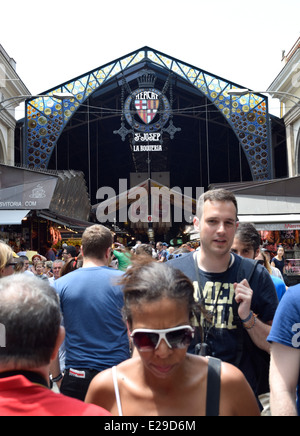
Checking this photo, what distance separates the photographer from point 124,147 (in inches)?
1415

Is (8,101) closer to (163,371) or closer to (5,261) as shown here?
(5,261)

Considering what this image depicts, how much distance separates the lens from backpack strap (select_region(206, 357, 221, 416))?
1.70 meters

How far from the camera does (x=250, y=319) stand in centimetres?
252

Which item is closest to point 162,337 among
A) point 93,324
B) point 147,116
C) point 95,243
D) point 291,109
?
point 93,324

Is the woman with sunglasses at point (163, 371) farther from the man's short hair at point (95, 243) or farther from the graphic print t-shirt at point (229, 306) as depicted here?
the man's short hair at point (95, 243)

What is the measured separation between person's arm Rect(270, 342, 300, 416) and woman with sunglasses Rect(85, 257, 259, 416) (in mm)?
287

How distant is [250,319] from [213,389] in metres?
0.85

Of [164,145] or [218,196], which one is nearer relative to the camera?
[218,196]

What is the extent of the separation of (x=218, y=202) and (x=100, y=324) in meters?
1.32

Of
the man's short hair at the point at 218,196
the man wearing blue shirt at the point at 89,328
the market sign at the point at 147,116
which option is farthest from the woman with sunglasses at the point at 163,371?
the market sign at the point at 147,116

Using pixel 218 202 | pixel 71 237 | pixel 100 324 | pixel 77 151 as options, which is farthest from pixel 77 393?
pixel 77 151

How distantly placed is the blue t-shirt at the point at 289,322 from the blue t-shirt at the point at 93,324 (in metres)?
1.57

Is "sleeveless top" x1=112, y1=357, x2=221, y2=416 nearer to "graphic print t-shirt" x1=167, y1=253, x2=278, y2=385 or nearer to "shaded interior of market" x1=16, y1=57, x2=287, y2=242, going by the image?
"graphic print t-shirt" x1=167, y1=253, x2=278, y2=385
